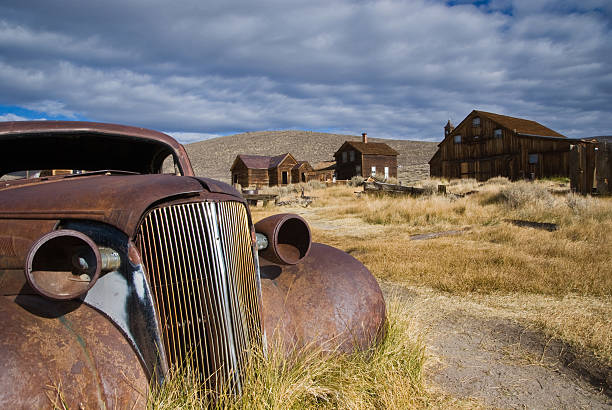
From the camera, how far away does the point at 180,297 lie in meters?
1.87

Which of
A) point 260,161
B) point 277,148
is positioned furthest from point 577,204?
point 277,148

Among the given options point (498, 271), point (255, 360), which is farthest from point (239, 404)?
point (498, 271)

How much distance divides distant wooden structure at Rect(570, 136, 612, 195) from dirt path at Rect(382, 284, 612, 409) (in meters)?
12.8

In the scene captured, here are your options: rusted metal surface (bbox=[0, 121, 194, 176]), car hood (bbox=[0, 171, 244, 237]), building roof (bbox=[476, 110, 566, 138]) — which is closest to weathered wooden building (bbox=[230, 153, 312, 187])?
building roof (bbox=[476, 110, 566, 138])

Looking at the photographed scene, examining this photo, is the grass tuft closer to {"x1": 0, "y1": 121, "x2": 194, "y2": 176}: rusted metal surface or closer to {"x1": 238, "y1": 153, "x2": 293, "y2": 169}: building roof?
{"x1": 0, "y1": 121, "x2": 194, "y2": 176}: rusted metal surface

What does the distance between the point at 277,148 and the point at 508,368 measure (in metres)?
87.7

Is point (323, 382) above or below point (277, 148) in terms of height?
below

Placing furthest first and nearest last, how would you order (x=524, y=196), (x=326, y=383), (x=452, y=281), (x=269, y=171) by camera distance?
(x=269, y=171) → (x=524, y=196) → (x=452, y=281) → (x=326, y=383)

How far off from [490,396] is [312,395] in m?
1.29

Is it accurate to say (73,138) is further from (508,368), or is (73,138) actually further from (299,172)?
(299,172)

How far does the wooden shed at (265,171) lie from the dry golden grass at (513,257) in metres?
32.1

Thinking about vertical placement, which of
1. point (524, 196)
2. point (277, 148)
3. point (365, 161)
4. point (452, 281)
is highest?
point (277, 148)

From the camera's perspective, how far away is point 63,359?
167cm

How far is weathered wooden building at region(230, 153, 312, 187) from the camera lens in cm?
4400
